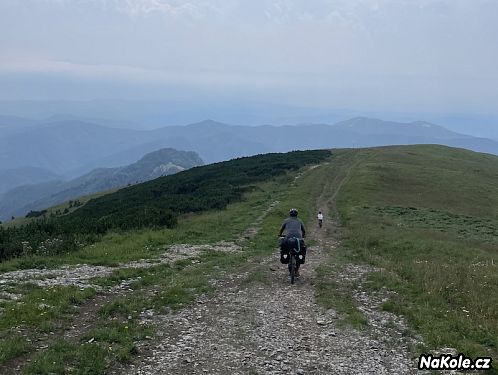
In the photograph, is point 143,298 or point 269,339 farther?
point 143,298

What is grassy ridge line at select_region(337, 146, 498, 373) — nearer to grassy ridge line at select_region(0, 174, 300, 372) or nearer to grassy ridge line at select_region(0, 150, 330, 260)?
grassy ridge line at select_region(0, 174, 300, 372)

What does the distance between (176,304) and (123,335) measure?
11.4ft

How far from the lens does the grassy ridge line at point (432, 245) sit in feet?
44.7

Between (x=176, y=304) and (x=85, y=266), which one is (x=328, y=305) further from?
(x=85, y=266)

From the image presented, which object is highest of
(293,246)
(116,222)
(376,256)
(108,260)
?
A: (293,246)

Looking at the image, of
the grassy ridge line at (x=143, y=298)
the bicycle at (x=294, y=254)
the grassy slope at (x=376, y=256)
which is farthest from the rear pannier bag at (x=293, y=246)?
the grassy ridge line at (x=143, y=298)

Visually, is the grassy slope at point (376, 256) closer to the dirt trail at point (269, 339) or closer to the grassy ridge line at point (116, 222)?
the dirt trail at point (269, 339)

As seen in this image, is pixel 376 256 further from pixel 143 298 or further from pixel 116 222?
pixel 116 222

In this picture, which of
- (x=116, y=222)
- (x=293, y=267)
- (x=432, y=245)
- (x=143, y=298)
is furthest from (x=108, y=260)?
(x=432, y=245)

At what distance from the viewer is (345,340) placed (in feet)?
41.7

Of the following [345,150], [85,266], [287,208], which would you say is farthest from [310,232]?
[345,150]

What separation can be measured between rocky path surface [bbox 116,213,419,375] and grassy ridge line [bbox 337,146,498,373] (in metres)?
1.29

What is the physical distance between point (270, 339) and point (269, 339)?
0.03 m

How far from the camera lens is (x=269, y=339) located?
1268cm
